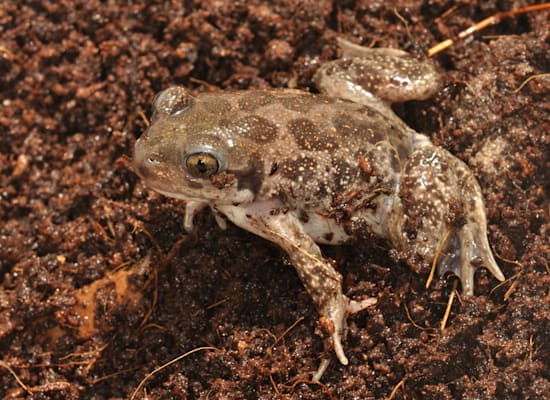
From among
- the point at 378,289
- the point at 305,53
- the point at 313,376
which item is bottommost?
the point at 313,376

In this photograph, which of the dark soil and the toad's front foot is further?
the dark soil

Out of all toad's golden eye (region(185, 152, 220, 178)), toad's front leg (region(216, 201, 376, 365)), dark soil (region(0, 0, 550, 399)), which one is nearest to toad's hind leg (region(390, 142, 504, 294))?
dark soil (region(0, 0, 550, 399))

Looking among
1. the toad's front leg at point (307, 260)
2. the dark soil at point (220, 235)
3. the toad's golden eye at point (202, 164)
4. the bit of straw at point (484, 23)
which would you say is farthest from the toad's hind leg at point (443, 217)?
the toad's golden eye at point (202, 164)

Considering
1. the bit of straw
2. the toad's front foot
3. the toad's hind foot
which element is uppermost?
the bit of straw

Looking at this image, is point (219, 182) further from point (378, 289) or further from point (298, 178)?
point (378, 289)

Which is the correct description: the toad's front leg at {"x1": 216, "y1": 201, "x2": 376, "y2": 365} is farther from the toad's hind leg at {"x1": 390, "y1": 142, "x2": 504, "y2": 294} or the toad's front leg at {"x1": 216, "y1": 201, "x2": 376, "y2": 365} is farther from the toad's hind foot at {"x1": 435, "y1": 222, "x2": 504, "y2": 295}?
the toad's hind foot at {"x1": 435, "y1": 222, "x2": 504, "y2": 295}

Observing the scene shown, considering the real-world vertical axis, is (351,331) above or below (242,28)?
below

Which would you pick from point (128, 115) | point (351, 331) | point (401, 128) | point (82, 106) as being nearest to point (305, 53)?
point (401, 128)

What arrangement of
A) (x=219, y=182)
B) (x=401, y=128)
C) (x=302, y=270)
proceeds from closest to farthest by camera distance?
(x=219, y=182) → (x=302, y=270) → (x=401, y=128)
